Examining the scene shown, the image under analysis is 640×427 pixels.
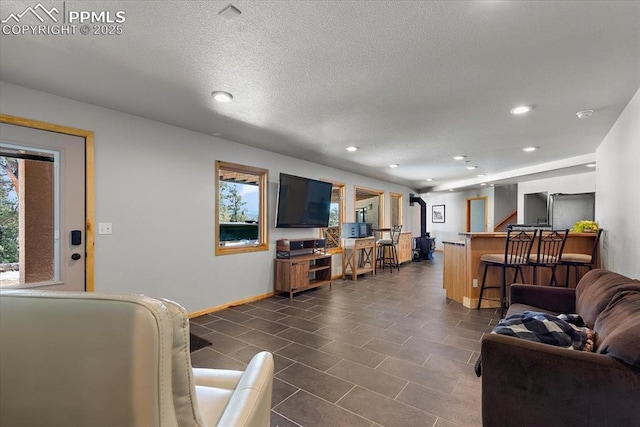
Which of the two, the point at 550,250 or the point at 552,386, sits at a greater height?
the point at 550,250

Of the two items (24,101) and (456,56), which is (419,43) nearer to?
(456,56)

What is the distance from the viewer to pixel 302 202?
5.15m

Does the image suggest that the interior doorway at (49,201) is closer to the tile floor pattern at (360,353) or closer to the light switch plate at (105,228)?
the light switch plate at (105,228)

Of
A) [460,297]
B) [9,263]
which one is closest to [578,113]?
[460,297]

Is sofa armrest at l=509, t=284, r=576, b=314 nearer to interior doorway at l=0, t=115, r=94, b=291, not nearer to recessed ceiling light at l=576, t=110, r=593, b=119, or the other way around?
recessed ceiling light at l=576, t=110, r=593, b=119

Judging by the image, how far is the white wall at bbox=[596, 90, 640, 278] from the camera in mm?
2596

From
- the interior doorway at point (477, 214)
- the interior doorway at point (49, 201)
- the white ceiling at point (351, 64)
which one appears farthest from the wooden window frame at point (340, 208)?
the interior doorway at point (477, 214)

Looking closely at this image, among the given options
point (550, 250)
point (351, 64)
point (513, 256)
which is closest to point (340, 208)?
point (513, 256)

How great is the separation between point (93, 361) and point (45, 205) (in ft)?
9.48

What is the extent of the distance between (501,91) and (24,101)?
13.4ft

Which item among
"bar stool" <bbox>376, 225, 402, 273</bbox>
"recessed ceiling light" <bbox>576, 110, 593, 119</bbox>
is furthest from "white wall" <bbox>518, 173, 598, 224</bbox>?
"recessed ceiling light" <bbox>576, 110, 593, 119</bbox>

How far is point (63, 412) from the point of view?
0.61 meters

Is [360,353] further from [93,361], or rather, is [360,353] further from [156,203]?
[156,203]

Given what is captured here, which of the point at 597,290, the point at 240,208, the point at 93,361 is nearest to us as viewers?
the point at 93,361
